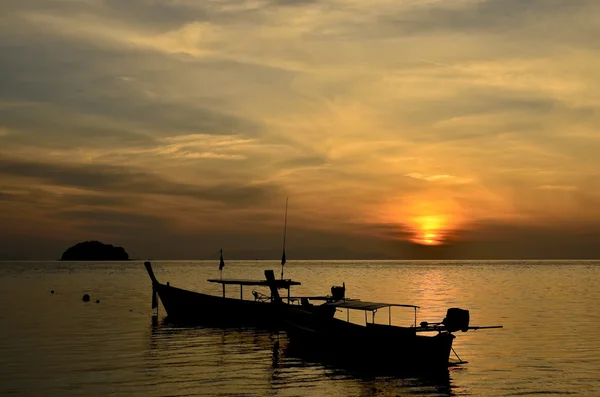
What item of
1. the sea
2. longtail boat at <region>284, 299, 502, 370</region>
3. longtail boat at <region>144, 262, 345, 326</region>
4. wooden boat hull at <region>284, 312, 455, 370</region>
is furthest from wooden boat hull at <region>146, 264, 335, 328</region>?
longtail boat at <region>284, 299, 502, 370</region>

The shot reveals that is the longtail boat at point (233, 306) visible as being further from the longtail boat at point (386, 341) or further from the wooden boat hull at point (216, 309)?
the longtail boat at point (386, 341)

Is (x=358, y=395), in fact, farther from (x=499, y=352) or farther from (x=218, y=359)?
(x=499, y=352)

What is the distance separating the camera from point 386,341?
1423 inches

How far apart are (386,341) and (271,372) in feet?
21.6

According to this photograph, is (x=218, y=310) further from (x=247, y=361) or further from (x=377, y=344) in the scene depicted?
(x=377, y=344)

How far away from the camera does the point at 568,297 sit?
92.6 meters

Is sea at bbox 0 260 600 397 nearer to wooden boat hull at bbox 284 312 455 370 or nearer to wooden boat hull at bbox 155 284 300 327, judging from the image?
wooden boat hull at bbox 284 312 455 370

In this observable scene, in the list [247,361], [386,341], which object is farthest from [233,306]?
[386,341]

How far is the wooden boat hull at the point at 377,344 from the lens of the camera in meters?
34.5

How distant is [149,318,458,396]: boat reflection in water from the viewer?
3077 cm

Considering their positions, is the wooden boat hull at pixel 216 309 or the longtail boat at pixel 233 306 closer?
the longtail boat at pixel 233 306

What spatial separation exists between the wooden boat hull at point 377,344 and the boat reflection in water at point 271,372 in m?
0.61

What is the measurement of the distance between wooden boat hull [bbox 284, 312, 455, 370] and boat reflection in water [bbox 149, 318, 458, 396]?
0.61 meters

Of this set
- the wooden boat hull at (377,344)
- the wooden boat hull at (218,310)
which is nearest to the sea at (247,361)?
the wooden boat hull at (377,344)
